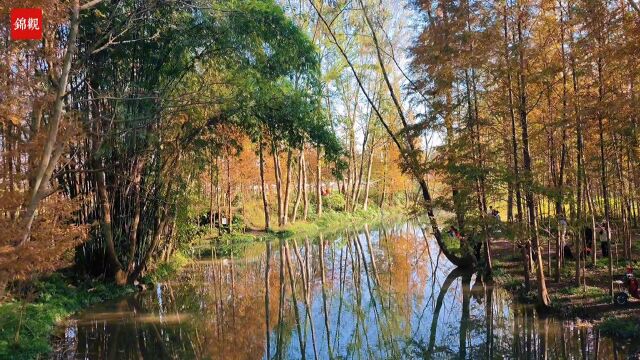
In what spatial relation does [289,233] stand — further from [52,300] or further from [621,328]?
[621,328]

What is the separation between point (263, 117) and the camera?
1255 cm

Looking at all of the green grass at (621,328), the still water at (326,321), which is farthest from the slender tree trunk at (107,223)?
the green grass at (621,328)

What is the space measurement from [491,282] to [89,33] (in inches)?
427

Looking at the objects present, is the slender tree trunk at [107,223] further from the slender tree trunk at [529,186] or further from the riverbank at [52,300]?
the slender tree trunk at [529,186]

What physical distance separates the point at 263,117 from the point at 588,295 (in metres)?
8.12

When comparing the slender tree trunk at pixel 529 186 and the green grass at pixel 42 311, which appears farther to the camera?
the slender tree trunk at pixel 529 186

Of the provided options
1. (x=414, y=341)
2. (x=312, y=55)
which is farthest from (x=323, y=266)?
(x=414, y=341)

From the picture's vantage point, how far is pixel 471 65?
9648mm

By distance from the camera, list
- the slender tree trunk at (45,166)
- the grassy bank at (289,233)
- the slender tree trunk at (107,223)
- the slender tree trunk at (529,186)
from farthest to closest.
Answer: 1. the grassy bank at (289,233)
2. the slender tree trunk at (107,223)
3. the slender tree trunk at (529,186)
4. the slender tree trunk at (45,166)

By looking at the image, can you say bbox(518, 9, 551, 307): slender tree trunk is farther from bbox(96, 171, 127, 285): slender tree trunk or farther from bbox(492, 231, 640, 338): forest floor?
bbox(96, 171, 127, 285): slender tree trunk

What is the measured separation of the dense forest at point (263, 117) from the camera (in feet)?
22.8

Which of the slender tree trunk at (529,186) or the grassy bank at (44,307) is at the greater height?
the slender tree trunk at (529,186)

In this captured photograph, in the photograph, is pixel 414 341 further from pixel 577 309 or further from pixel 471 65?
pixel 471 65

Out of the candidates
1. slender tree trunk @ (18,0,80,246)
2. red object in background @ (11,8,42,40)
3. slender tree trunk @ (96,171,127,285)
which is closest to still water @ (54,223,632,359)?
slender tree trunk @ (96,171,127,285)
